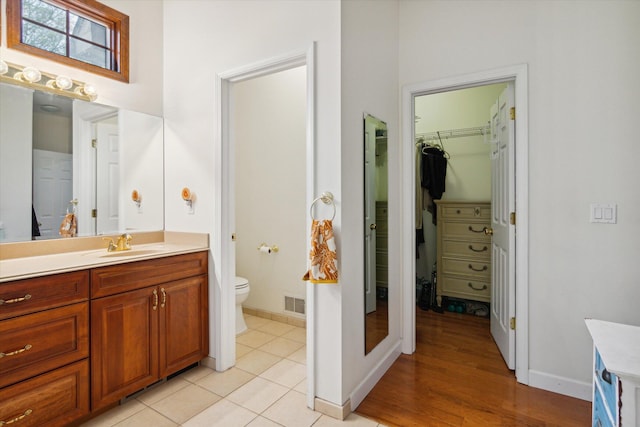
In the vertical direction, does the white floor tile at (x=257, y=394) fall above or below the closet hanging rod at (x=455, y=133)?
below

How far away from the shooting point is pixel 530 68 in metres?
2.10

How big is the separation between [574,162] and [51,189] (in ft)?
10.8

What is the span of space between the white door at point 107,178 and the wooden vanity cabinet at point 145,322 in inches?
26.7

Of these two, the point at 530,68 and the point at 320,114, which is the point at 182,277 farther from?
the point at 530,68

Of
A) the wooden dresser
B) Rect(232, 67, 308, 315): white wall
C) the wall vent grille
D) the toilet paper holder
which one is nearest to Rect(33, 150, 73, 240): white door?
Rect(232, 67, 308, 315): white wall

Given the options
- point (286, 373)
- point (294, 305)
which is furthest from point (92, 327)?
point (294, 305)

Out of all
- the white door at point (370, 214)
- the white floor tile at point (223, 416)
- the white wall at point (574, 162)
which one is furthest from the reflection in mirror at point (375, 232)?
the white wall at point (574, 162)

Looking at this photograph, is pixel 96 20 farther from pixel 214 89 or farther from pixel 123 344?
pixel 123 344

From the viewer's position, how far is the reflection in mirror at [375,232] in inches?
82.6

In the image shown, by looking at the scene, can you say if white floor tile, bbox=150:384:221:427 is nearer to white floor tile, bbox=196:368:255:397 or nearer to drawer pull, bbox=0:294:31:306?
white floor tile, bbox=196:368:255:397

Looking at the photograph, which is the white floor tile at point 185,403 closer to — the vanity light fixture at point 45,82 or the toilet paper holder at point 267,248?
the toilet paper holder at point 267,248

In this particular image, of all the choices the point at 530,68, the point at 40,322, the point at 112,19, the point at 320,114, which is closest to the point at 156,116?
the point at 112,19

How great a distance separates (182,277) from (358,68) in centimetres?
176

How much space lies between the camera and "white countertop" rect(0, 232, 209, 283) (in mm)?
1487
